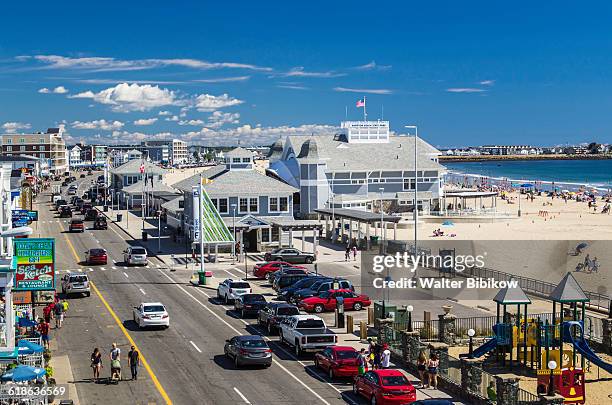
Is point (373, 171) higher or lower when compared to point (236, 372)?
higher

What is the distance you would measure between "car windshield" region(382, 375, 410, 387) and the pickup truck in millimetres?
6944

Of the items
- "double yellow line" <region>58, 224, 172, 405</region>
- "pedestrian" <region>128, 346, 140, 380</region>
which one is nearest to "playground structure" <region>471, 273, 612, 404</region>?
"double yellow line" <region>58, 224, 172, 405</region>

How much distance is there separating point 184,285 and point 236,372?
2239 cm

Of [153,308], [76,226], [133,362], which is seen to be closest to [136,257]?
[153,308]

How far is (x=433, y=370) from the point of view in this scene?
2842 cm

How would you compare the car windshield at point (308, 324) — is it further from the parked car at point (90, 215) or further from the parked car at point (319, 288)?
the parked car at point (90, 215)

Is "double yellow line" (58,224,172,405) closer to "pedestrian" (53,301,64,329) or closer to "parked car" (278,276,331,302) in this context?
"pedestrian" (53,301,64,329)

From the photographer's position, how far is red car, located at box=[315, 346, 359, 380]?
1136 inches

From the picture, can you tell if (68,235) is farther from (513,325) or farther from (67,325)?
(513,325)

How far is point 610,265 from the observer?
5919 cm

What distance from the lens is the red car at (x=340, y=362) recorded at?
94.7 ft

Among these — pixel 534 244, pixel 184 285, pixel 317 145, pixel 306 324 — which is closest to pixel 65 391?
pixel 306 324

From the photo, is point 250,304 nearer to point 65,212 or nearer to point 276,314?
point 276,314

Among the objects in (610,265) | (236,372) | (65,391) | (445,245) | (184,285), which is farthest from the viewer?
(445,245)
